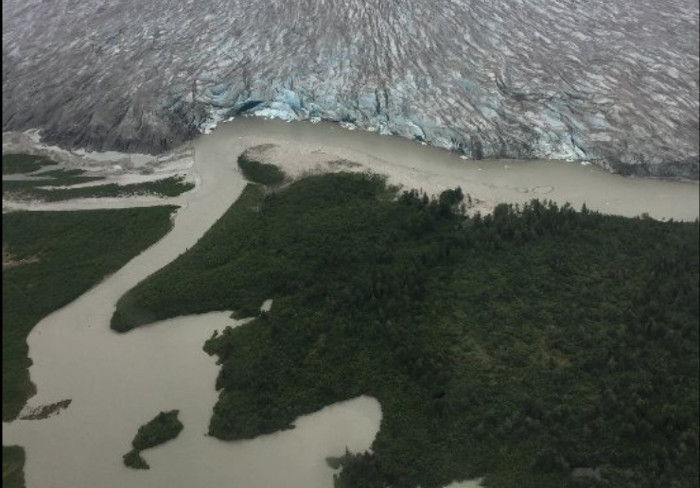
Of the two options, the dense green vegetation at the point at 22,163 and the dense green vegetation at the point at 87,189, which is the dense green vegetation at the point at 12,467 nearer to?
the dense green vegetation at the point at 87,189

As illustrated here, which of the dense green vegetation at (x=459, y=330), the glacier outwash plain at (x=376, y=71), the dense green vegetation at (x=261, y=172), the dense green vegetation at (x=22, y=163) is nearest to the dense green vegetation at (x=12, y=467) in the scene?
the dense green vegetation at (x=459, y=330)

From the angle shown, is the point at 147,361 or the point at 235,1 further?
the point at 235,1

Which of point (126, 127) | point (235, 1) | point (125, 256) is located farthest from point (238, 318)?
point (235, 1)

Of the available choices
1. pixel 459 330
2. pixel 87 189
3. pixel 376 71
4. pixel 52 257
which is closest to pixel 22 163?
pixel 87 189

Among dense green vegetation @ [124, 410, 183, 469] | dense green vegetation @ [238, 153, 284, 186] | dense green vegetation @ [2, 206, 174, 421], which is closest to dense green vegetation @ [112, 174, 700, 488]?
dense green vegetation @ [124, 410, 183, 469]

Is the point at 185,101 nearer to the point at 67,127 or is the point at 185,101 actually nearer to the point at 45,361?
the point at 67,127
